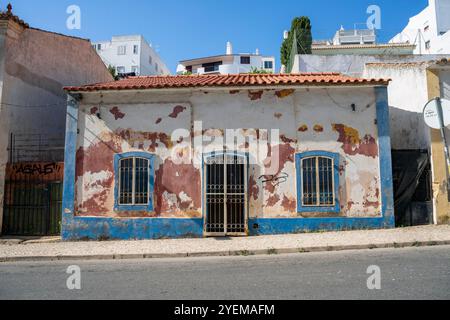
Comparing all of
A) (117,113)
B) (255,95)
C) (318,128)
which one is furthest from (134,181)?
(318,128)

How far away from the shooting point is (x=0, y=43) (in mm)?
10852

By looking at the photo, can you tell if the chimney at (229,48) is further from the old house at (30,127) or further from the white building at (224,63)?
the old house at (30,127)

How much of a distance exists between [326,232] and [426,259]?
315 cm

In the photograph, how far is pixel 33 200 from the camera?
35.1 ft

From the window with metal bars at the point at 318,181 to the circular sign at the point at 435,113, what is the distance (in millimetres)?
2869

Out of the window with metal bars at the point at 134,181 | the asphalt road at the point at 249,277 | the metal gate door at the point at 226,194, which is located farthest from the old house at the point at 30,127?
the metal gate door at the point at 226,194

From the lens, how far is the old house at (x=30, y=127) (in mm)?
10625

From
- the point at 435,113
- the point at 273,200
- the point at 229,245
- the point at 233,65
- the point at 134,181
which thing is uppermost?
the point at 233,65

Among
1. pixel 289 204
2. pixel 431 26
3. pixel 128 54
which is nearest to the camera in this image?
pixel 289 204

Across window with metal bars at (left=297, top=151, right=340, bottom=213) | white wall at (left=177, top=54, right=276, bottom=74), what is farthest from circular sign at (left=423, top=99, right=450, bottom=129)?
white wall at (left=177, top=54, right=276, bottom=74)

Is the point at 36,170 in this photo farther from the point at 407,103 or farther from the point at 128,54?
the point at 128,54

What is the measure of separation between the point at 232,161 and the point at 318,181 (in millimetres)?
2566

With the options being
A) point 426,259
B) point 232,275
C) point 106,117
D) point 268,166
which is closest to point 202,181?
point 268,166
